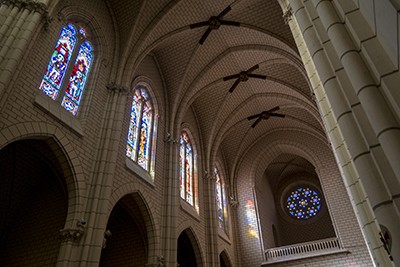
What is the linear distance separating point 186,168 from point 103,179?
6233mm

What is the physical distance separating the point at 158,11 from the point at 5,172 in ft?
22.6

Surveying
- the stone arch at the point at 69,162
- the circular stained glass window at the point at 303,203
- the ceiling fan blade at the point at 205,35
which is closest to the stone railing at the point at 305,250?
the circular stained glass window at the point at 303,203

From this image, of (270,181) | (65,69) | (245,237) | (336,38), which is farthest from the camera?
(270,181)

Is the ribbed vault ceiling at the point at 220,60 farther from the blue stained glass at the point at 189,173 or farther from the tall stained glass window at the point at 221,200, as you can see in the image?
the tall stained glass window at the point at 221,200

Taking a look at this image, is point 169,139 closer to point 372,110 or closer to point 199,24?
point 199,24

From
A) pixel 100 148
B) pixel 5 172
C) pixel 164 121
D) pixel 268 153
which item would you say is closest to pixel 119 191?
pixel 100 148

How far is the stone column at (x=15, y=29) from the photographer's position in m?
6.23

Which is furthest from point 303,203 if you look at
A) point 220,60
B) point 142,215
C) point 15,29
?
point 15,29

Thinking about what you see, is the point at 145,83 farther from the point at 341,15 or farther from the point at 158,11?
the point at 341,15

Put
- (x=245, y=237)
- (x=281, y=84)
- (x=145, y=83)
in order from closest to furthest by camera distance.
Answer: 1. (x=145, y=83)
2. (x=281, y=84)
3. (x=245, y=237)

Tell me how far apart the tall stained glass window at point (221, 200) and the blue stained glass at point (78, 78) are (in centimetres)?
873

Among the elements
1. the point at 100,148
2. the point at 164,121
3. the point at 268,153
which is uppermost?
the point at 268,153

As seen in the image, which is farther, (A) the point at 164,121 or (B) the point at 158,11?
(A) the point at 164,121

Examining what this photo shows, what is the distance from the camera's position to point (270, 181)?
23422mm
